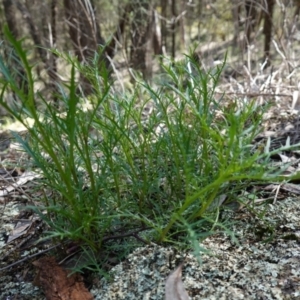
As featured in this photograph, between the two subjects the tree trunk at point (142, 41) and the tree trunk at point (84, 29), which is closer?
the tree trunk at point (84, 29)

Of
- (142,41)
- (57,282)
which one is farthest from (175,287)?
(142,41)

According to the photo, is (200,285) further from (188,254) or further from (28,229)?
(28,229)

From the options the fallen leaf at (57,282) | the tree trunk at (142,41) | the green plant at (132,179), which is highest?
the green plant at (132,179)

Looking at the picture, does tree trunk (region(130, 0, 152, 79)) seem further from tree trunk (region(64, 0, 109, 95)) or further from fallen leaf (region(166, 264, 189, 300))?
fallen leaf (region(166, 264, 189, 300))

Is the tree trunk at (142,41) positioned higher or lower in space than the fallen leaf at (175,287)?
lower

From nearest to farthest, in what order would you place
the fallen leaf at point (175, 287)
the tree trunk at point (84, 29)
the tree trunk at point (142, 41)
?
the fallen leaf at point (175, 287), the tree trunk at point (84, 29), the tree trunk at point (142, 41)

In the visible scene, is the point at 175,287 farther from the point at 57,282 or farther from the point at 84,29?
the point at 84,29

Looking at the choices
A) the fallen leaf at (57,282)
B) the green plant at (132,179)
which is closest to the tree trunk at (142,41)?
the green plant at (132,179)

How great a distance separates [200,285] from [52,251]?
278 mm

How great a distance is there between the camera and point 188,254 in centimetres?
72

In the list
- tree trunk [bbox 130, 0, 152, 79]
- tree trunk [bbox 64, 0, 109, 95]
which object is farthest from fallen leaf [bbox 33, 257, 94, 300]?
tree trunk [bbox 130, 0, 152, 79]

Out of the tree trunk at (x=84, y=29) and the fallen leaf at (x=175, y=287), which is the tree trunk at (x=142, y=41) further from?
the fallen leaf at (x=175, y=287)

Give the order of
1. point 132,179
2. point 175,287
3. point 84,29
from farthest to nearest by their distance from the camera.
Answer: point 84,29 → point 132,179 → point 175,287

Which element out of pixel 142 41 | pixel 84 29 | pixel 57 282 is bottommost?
pixel 142 41
